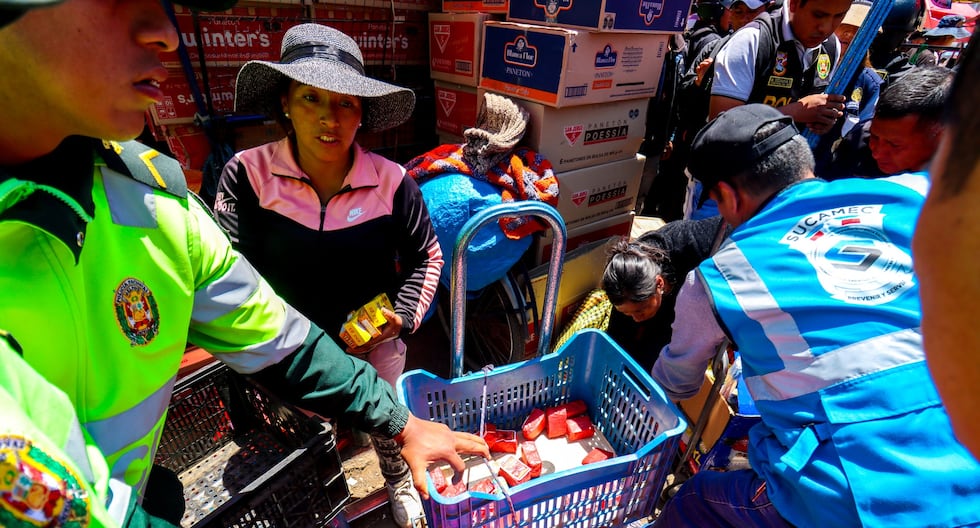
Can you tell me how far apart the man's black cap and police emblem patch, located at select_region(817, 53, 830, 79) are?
5.73 feet

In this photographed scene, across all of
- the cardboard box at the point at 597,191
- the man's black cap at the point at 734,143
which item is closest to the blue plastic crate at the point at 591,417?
Answer: the man's black cap at the point at 734,143

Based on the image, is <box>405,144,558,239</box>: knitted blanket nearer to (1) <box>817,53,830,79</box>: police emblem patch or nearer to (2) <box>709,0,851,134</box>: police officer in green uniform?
(2) <box>709,0,851,134</box>: police officer in green uniform

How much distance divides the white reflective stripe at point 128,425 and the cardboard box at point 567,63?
235 centimetres

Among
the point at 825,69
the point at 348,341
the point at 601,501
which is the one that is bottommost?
the point at 601,501

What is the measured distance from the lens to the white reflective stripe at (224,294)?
3.30ft

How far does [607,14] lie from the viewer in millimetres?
2512

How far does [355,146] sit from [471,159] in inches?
33.6

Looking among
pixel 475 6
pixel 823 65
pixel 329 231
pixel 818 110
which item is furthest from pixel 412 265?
pixel 823 65

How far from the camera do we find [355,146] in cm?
A: 190

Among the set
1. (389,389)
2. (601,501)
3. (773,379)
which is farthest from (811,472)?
(389,389)

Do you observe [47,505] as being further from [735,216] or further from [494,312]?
[494,312]

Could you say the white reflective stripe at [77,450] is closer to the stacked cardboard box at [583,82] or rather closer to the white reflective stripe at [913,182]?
the white reflective stripe at [913,182]

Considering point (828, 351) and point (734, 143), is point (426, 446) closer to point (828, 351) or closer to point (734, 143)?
point (828, 351)

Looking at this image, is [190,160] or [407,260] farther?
[190,160]
